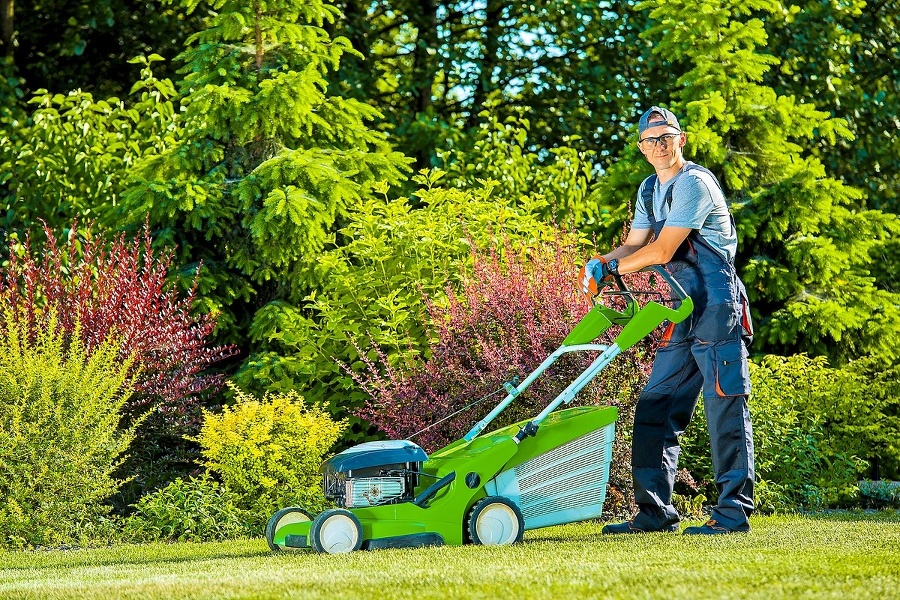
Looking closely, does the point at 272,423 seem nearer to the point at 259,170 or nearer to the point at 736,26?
the point at 259,170

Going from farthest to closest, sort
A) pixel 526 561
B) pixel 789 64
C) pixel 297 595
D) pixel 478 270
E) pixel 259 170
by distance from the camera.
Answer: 1. pixel 789 64
2. pixel 259 170
3. pixel 478 270
4. pixel 526 561
5. pixel 297 595

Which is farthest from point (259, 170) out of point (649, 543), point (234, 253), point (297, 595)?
point (297, 595)

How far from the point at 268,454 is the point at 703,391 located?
9.40ft

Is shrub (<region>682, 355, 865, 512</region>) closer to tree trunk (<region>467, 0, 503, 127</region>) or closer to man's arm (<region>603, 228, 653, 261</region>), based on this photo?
man's arm (<region>603, 228, 653, 261</region>)

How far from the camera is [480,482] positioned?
5.16 meters

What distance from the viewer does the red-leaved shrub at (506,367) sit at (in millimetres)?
7105

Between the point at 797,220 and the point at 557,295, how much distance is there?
3530 millimetres

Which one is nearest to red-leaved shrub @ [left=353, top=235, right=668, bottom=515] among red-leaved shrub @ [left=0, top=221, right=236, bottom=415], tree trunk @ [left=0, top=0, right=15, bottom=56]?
red-leaved shrub @ [left=0, top=221, right=236, bottom=415]

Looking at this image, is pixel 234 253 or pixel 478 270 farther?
pixel 234 253

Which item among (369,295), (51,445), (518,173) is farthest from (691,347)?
(518,173)

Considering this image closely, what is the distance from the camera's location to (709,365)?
5312 mm

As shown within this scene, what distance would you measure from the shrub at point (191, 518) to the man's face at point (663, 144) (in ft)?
10.6

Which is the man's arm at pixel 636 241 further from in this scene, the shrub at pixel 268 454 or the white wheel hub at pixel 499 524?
the shrub at pixel 268 454

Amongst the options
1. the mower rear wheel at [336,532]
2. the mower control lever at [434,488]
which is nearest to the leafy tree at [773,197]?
the mower control lever at [434,488]
